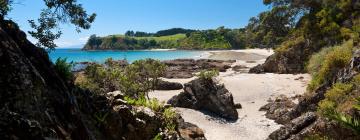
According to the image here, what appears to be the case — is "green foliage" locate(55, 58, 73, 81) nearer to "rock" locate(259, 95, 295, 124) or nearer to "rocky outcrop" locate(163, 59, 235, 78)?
"rock" locate(259, 95, 295, 124)

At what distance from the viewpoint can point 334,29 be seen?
41.7m

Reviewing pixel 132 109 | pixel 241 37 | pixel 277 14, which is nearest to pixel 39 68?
pixel 132 109

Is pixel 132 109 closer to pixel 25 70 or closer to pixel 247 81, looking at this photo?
pixel 25 70

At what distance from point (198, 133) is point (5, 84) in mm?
13945

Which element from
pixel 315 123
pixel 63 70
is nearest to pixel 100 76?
pixel 63 70

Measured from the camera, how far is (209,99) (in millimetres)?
28906

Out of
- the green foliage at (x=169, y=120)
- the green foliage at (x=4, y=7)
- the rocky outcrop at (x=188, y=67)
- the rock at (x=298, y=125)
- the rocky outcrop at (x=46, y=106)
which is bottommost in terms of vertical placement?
the rocky outcrop at (x=188, y=67)

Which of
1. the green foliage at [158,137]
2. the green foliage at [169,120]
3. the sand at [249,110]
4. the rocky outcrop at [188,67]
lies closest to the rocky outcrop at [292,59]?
the sand at [249,110]

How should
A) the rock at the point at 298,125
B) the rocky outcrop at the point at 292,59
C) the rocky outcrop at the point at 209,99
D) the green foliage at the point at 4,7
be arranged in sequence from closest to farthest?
the green foliage at the point at 4,7, the rock at the point at 298,125, the rocky outcrop at the point at 209,99, the rocky outcrop at the point at 292,59

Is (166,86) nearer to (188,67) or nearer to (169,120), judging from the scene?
(188,67)

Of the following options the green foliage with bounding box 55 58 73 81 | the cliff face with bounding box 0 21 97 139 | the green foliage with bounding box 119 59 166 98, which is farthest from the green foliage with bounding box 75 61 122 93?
the cliff face with bounding box 0 21 97 139

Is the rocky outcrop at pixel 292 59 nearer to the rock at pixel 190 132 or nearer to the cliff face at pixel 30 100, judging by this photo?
the rock at pixel 190 132

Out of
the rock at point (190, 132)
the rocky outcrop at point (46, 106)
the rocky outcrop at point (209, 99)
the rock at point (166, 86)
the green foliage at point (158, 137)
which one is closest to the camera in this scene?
the rocky outcrop at point (46, 106)

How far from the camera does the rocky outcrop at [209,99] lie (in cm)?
2816
